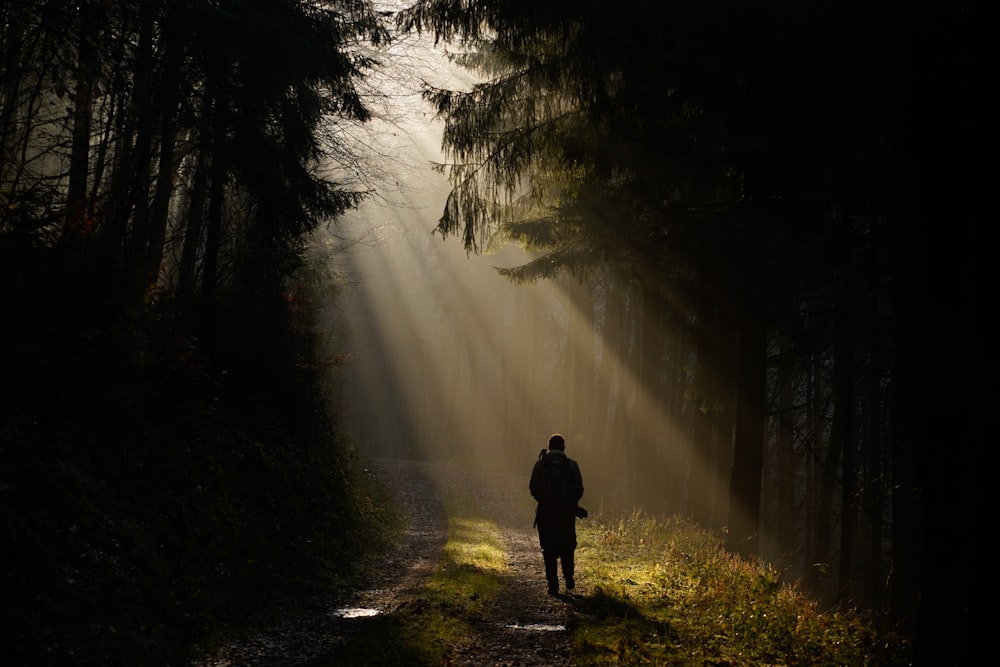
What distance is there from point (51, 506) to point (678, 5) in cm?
748

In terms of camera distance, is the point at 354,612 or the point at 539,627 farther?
Answer: the point at 354,612

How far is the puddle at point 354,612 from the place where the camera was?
873 cm

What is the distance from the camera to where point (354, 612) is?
8.94 meters

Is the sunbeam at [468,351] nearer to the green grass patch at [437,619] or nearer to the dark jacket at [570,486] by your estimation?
the dark jacket at [570,486]

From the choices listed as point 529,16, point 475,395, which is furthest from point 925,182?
point 475,395

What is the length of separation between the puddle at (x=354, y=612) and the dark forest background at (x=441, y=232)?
1.04 m

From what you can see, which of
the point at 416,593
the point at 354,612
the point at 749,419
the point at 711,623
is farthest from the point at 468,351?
the point at 711,623

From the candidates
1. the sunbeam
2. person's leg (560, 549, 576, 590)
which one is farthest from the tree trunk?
the sunbeam

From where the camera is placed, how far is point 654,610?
8805 millimetres

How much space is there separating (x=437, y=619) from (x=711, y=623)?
3002mm

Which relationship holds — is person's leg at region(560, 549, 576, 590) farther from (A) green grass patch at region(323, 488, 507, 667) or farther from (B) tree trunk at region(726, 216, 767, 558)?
(B) tree trunk at region(726, 216, 767, 558)

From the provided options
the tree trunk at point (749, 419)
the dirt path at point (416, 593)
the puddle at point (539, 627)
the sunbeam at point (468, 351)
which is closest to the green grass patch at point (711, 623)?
the puddle at point (539, 627)

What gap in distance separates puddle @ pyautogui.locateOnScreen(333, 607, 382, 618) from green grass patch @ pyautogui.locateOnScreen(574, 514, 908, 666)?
2.51 m

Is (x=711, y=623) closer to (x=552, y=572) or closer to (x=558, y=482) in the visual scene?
(x=552, y=572)
